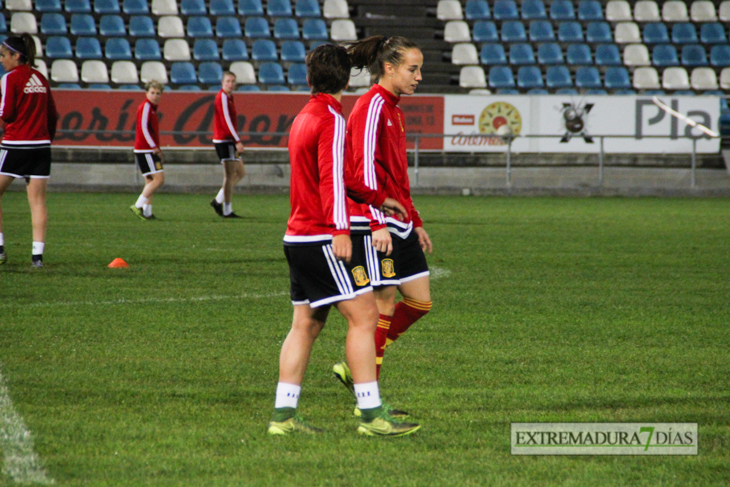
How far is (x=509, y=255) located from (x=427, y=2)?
16984mm

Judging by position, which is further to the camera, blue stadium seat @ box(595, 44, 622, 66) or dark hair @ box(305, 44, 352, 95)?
blue stadium seat @ box(595, 44, 622, 66)

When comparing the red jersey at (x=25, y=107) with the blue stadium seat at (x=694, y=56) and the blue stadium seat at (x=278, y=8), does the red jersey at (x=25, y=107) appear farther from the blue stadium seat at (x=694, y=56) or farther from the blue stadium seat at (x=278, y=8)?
the blue stadium seat at (x=694, y=56)

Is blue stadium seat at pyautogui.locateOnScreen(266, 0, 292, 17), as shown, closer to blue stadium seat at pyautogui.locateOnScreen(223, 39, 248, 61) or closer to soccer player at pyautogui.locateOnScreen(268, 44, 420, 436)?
blue stadium seat at pyautogui.locateOnScreen(223, 39, 248, 61)

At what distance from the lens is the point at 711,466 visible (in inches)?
127

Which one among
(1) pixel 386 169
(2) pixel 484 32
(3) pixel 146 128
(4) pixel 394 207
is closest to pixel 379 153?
(1) pixel 386 169

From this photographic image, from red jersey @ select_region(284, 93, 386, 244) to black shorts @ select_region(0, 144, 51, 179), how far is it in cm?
521

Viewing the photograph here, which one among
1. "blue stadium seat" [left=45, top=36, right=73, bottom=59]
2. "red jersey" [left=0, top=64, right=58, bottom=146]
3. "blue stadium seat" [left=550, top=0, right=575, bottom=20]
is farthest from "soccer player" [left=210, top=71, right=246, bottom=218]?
"blue stadium seat" [left=550, top=0, right=575, bottom=20]

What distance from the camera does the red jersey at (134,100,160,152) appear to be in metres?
13.5

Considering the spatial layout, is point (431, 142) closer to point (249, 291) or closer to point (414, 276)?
point (249, 291)

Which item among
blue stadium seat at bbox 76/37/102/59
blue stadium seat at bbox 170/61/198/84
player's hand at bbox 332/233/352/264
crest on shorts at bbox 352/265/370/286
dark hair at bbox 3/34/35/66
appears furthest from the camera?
blue stadium seat at bbox 76/37/102/59

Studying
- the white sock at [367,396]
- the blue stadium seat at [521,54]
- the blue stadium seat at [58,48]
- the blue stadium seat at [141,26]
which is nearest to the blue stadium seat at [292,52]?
the blue stadium seat at [141,26]

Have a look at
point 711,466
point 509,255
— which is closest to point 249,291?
point 509,255

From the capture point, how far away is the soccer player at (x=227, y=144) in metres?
13.9

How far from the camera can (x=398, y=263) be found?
4.38m
